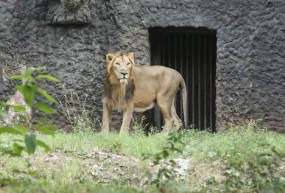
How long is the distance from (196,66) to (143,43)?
1.60 m

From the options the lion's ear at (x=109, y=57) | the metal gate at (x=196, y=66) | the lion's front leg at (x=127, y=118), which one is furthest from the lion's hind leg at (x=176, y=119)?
the lion's ear at (x=109, y=57)

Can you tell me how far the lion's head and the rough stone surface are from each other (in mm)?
468

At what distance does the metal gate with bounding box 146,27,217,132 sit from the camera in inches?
556

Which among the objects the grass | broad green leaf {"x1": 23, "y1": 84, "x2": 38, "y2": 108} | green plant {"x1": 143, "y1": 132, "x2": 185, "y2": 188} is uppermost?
broad green leaf {"x1": 23, "y1": 84, "x2": 38, "y2": 108}

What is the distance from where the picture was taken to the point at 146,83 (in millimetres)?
13078

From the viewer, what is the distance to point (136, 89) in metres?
13.1

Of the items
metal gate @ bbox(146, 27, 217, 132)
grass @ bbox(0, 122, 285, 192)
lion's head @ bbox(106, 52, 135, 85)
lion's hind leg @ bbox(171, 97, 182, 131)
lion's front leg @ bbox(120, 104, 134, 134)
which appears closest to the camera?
grass @ bbox(0, 122, 285, 192)

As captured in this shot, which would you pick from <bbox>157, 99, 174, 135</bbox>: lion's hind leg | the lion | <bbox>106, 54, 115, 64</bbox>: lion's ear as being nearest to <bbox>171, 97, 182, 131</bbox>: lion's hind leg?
the lion

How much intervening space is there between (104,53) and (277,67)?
9.14 ft

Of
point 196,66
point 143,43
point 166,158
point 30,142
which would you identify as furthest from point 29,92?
point 196,66

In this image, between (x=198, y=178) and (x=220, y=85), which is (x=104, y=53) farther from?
(x=198, y=178)

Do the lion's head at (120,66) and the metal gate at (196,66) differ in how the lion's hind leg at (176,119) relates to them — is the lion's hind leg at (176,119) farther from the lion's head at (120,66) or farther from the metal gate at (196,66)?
the lion's head at (120,66)

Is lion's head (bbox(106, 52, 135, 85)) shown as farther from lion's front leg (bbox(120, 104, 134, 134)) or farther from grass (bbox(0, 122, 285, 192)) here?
grass (bbox(0, 122, 285, 192))

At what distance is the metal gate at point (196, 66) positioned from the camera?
14133 millimetres
